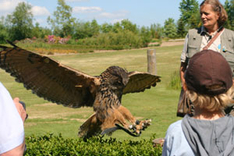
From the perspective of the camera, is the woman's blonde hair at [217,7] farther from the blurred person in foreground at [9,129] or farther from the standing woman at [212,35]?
the blurred person in foreground at [9,129]

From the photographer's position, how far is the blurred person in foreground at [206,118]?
1.78 metres

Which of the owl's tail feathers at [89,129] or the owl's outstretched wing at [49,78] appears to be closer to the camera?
the owl's outstretched wing at [49,78]

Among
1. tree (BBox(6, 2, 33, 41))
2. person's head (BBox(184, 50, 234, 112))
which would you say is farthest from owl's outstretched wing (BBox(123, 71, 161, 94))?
tree (BBox(6, 2, 33, 41))

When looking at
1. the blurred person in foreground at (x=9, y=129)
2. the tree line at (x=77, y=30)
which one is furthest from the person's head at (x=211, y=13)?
the tree line at (x=77, y=30)

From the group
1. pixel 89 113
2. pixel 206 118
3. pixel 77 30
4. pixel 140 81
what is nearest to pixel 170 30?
pixel 77 30

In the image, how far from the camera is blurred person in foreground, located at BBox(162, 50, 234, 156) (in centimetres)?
178

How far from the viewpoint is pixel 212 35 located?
4.23 m

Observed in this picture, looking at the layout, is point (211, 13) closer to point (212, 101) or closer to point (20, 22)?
point (212, 101)

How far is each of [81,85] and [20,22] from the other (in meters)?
41.1

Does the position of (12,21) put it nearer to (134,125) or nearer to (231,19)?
(231,19)

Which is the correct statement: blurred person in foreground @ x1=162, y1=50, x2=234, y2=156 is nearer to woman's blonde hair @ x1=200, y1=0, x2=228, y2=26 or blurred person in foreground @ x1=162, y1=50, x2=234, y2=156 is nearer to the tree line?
woman's blonde hair @ x1=200, y1=0, x2=228, y2=26

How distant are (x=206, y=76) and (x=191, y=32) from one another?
2.65m

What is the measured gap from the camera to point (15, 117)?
163 cm

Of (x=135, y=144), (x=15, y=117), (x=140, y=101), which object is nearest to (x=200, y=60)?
(x=15, y=117)
